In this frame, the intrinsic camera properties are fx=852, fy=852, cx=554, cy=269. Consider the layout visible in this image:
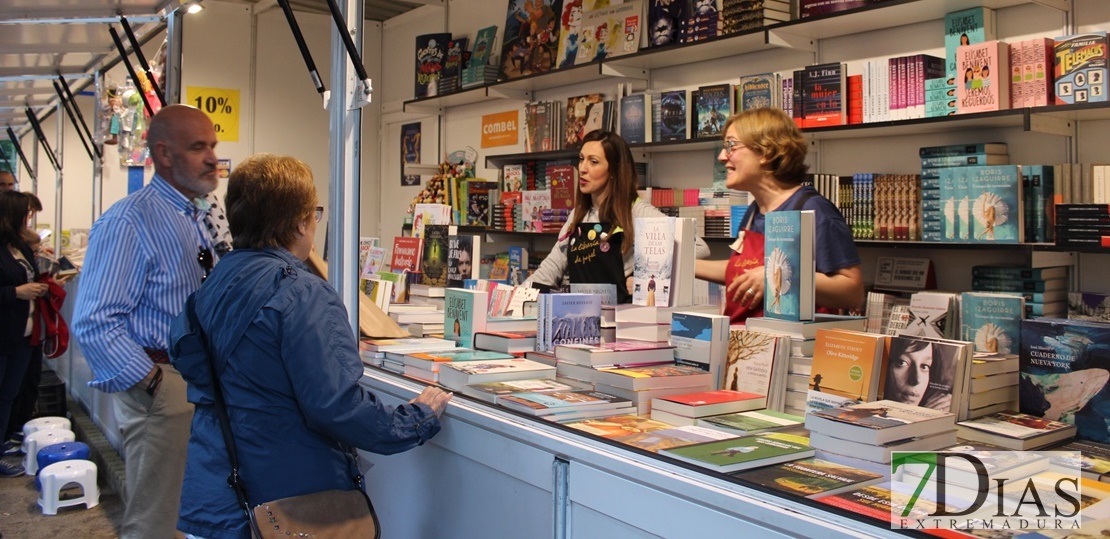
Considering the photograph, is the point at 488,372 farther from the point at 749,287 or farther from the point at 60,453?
the point at 60,453

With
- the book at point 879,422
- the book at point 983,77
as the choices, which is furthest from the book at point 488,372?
the book at point 983,77

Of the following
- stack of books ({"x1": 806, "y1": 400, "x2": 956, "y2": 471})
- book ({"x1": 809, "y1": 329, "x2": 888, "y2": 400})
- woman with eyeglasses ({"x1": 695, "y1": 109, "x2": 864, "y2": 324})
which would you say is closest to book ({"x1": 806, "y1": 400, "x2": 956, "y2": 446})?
stack of books ({"x1": 806, "y1": 400, "x2": 956, "y2": 471})

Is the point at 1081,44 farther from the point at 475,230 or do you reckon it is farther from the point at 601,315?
the point at 475,230

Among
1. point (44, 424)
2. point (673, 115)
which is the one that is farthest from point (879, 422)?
point (44, 424)

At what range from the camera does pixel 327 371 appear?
1722 mm

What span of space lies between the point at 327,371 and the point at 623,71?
4.30 metres

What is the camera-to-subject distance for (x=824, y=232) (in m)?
2.63

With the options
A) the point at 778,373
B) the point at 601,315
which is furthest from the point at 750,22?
the point at 778,373

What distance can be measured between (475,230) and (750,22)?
3.01m

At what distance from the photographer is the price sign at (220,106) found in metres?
8.36

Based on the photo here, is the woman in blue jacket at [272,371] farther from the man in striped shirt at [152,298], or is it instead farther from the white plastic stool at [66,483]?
the white plastic stool at [66,483]

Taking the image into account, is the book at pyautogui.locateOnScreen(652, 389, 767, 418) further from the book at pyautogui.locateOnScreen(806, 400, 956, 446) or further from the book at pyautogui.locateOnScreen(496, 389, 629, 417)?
the book at pyautogui.locateOnScreen(806, 400, 956, 446)

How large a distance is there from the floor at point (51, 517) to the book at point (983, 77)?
14.7ft

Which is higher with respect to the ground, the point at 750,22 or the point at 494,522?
the point at 750,22
